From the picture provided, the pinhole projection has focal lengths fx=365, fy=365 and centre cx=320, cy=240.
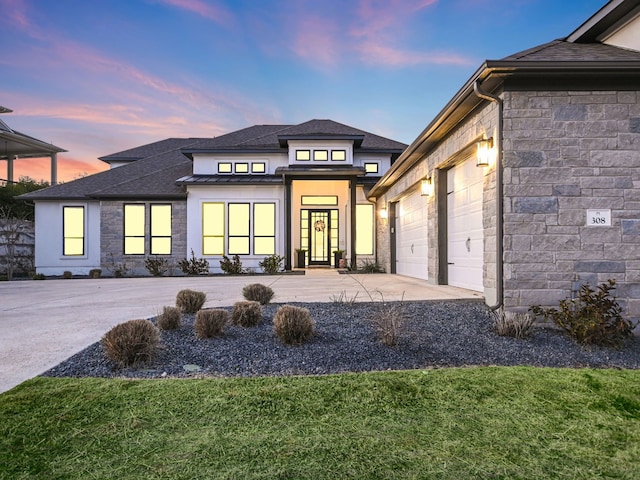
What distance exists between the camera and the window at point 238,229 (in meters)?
13.9

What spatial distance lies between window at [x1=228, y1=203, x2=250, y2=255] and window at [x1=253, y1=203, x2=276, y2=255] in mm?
337

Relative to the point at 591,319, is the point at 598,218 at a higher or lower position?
higher

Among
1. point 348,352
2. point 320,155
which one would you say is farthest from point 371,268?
point 348,352

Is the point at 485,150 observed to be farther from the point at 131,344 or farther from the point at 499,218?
the point at 131,344

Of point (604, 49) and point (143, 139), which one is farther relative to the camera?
point (143, 139)

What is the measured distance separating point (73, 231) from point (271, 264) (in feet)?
26.6

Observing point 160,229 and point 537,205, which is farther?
point 160,229

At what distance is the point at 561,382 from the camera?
8.96 ft

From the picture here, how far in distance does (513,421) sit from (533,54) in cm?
454

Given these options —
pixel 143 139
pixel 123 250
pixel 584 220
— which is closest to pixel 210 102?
pixel 143 139

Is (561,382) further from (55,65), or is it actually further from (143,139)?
(143,139)

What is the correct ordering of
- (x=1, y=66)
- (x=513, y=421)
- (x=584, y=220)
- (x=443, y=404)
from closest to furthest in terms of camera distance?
1. (x=513, y=421)
2. (x=443, y=404)
3. (x=584, y=220)
4. (x=1, y=66)

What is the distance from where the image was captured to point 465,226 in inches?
259

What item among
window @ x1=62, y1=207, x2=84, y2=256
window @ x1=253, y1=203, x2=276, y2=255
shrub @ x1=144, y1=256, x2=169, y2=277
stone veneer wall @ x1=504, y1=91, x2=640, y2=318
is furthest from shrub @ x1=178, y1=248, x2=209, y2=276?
stone veneer wall @ x1=504, y1=91, x2=640, y2=318
